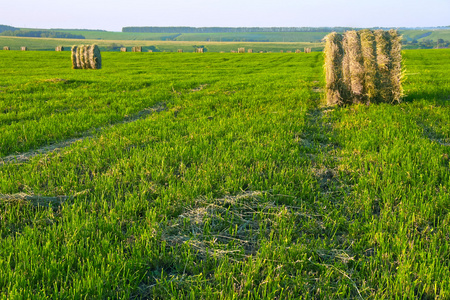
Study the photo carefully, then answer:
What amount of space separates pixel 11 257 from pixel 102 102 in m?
8.55

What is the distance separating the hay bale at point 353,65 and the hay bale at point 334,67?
0.14 metres

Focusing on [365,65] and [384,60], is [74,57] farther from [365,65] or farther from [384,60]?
[384,60]

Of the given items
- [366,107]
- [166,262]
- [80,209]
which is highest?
[366,107]

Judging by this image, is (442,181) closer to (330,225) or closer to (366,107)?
(330,225)

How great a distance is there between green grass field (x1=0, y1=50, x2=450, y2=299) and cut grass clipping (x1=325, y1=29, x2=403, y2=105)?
2187 millimetres

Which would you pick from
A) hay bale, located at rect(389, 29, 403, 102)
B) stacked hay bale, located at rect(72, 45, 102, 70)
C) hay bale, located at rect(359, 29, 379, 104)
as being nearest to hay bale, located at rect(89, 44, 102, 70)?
stacked hay bale, located at rect(72, 45, 102, 70)

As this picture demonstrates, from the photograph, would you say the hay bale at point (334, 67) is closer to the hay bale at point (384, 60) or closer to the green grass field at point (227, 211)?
the hay bale at point (384, 60)

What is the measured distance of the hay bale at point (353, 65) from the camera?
8766 mm

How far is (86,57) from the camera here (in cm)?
2630

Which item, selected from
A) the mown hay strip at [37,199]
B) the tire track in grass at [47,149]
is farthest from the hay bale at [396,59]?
the mown hay strip at [37,199]

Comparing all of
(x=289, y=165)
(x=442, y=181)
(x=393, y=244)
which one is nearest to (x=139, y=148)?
(x=289, y=165)

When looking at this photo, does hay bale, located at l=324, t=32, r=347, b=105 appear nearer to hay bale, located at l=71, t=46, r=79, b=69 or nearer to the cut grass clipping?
the cut grass clipping

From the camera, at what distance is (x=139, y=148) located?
18.4 feet

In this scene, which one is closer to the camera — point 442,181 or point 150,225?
point 150,225
